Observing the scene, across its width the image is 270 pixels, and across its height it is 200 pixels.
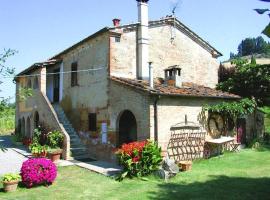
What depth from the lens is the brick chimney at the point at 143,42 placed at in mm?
17328

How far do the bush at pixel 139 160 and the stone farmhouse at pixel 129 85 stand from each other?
4.56ft

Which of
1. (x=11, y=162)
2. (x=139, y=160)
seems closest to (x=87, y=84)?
(x=11, y=162)

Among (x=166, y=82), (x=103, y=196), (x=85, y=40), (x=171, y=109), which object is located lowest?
(x=103, y=196)

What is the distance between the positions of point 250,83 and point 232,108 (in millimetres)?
4645

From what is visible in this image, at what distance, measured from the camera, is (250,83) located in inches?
829

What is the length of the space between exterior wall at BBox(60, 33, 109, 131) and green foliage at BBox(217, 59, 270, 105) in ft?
28.6

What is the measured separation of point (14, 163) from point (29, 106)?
29.1 feet

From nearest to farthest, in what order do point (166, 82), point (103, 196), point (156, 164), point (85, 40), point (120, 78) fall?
point (103, 196) < point (156, 164) < point (120, 78) < point (166, 82) < point (85, 40)

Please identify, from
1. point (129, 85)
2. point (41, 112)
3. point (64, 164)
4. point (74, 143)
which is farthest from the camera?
point (41, 112)

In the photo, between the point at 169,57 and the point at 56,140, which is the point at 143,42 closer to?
the point at 169,57

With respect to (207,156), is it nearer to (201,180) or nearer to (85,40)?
(201,180)

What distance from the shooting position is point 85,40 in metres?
18.7

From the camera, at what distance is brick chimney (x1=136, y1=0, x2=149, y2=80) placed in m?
17.3

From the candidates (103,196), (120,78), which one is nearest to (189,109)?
(120,78)
